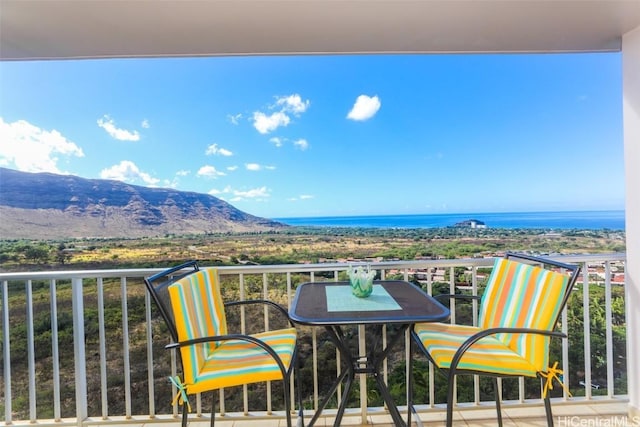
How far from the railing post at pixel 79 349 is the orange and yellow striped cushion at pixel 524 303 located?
281 centimetres

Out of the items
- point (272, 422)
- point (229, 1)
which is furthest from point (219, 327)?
point (229, 1)

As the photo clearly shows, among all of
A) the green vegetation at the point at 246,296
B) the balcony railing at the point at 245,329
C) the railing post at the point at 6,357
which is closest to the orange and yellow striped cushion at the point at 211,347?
the balcony railing at the point at 245,329

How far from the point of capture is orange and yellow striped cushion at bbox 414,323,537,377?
4.44 ft

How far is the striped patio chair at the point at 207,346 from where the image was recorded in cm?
133

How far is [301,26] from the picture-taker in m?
1.78

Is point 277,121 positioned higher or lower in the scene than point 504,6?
higher

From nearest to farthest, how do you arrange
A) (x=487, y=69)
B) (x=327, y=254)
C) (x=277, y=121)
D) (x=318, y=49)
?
(x=318, y=49)
(x=327, y=254)
(x=487, y=69)
(x=277, y=121)

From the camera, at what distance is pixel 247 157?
23.0 feet

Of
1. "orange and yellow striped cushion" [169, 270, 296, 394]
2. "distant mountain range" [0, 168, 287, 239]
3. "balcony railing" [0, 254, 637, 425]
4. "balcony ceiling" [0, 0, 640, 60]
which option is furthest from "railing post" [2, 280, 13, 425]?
"distant mountain range" [0, 168, 287, 239]

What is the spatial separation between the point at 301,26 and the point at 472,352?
2274 millimetres

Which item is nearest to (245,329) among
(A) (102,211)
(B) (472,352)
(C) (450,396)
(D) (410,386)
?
(D) (410,386)

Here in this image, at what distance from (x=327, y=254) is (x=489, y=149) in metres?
4.76

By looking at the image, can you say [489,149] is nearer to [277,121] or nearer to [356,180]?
[356,180]

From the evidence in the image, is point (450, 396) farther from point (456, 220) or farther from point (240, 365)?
point (456, 220)
